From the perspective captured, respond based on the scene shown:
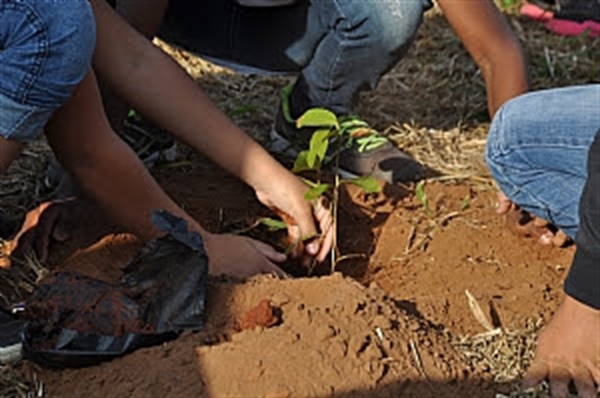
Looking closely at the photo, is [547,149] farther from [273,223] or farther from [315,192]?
[273,223]

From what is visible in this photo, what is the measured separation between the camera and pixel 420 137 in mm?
3367

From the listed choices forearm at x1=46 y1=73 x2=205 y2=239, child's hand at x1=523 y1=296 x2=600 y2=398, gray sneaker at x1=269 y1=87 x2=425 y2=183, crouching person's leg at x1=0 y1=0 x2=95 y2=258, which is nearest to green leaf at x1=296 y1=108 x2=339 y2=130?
forearm at x1=46 y1=73 x2=205 y2=239

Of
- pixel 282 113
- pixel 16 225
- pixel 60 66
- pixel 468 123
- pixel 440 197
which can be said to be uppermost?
pixel 60 66

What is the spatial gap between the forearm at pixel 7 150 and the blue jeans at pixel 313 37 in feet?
3.16

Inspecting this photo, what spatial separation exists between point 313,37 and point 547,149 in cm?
83

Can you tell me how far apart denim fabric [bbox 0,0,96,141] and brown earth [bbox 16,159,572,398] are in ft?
1.55

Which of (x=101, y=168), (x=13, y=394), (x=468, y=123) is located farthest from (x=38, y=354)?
(x=468, y=123)

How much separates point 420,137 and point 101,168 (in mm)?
1354

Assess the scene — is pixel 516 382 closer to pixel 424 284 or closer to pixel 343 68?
pixel 424 284

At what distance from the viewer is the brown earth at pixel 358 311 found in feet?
6.26

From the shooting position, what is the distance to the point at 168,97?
2.42 m

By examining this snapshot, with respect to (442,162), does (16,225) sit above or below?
above

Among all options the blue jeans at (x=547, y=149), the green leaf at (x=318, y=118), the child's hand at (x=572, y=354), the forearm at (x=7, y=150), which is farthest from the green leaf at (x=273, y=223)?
the child's hand at (x=572, y=354)

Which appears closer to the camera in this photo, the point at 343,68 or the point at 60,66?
the point at 60,66
